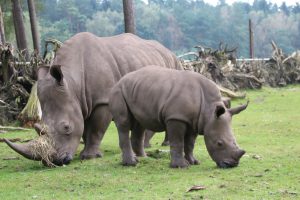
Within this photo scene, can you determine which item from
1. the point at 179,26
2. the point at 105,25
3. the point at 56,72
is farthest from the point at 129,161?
the point at 179,26

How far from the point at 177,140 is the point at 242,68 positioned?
16.9 metres

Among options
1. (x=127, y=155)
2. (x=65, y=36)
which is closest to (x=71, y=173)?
(x=127, y=155)

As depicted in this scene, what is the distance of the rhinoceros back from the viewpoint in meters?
9.19

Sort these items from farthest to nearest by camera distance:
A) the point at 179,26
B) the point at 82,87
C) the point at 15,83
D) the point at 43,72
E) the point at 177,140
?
the point at 179,26, the point at 15,83, the point at 82,87, the point at 43,72, the point at 177,140

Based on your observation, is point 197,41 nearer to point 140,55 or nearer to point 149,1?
point 149,1

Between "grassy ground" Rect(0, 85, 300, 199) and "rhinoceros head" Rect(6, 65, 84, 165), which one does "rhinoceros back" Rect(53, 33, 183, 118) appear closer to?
"rhinoceros head" Rect(6, 65, 84, 165)

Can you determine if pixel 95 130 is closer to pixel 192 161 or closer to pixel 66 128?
pixel 66 128

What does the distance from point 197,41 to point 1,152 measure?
7271 centimetres

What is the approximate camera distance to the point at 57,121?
28.2 ft

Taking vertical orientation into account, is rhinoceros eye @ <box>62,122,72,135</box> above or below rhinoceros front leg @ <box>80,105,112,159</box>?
above

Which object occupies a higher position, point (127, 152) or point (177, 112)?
point (177, 112)

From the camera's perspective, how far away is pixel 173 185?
6.91 meters

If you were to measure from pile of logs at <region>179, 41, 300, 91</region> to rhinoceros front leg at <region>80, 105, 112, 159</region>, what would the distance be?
8.36 metres

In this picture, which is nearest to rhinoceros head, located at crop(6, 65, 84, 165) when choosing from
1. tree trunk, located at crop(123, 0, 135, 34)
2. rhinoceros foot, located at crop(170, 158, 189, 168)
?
rhinoceros foot, located at crop(170, 158, 189, 168)
